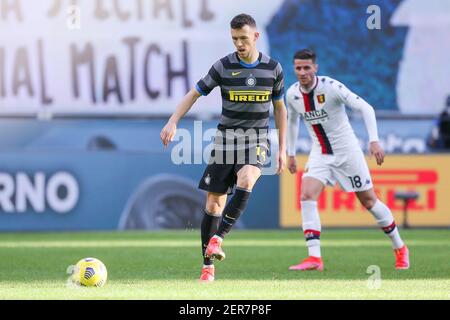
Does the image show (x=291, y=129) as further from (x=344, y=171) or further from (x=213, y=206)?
(x=213, y=206)

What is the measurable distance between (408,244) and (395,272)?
4.07m

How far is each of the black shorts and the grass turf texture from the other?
0.68 metres

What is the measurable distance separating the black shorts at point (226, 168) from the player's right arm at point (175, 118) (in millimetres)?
454

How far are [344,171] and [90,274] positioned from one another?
124 inches

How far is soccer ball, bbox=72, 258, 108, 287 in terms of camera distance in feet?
25.7

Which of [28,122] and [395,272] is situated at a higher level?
[28,122]

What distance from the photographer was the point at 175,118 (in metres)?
8.31

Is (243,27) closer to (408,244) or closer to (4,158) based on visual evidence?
(408,244)

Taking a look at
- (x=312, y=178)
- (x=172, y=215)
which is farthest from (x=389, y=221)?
(x=172, y=215)

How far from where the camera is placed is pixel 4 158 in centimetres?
1694

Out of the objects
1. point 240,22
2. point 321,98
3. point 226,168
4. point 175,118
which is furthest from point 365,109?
point 175,118

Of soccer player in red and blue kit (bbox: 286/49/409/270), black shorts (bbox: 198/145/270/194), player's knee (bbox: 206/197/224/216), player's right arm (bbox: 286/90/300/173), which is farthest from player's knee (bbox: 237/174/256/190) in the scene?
player's right arm (bbox: 286/90/300/173)

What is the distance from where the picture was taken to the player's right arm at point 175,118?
8148 mm
